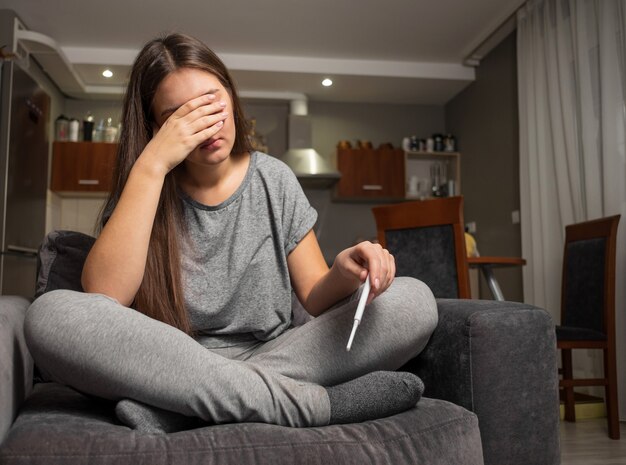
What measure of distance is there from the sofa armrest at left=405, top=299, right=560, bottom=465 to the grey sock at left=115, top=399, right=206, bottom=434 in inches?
18.8

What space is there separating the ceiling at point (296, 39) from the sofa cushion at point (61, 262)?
321 cm

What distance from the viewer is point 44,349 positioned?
2.95ft

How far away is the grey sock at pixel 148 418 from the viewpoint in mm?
860

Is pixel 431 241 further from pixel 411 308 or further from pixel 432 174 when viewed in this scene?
pixel 432 174

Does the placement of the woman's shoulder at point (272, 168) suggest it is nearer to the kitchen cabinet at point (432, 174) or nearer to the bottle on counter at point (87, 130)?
the kitchen cabinet at point (432, 174)

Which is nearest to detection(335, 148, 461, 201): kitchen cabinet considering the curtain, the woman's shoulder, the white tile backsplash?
the curtain

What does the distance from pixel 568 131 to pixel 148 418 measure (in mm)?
3538

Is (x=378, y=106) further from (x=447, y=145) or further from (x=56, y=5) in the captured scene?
(x=56, y=5)

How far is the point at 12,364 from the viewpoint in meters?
0.97

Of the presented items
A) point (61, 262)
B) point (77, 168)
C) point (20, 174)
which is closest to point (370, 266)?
point (61, 262)

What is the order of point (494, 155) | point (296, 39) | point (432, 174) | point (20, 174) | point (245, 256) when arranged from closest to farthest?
point (245, 256), point (20, 174), point (296, 39), point (494, 155), point (432, 174)

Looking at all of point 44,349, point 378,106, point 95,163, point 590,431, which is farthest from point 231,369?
point 378,106

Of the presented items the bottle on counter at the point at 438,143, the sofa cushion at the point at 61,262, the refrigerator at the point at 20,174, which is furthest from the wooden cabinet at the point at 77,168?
the sofa cushion at the point at 61,262

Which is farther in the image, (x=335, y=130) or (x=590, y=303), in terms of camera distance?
(x=335, y=130)
